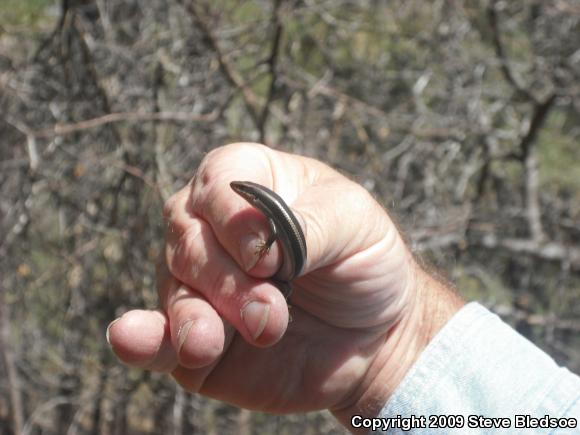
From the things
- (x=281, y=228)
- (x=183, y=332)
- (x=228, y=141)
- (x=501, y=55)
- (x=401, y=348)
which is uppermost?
(x=281, y=228)

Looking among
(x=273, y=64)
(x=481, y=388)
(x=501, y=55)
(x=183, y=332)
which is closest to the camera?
(x=183, y=332)

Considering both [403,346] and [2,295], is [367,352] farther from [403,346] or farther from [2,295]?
[2,295]

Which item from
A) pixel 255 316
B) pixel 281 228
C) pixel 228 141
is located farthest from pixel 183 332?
pixel 228 141

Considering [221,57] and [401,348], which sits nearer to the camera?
[401,348]

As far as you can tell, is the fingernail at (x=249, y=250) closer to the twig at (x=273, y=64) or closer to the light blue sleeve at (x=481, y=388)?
the light blue sleeve at (x=481, y=388)

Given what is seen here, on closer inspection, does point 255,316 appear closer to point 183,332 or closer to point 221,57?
point 183,332

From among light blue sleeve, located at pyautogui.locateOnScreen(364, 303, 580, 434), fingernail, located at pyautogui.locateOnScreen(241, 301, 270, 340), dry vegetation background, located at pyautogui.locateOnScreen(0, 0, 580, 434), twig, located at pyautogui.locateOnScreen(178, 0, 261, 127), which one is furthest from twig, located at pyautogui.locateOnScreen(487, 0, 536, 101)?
fingernail, located at pyautogui.locateOnScreen(241, 301, 270, 340)

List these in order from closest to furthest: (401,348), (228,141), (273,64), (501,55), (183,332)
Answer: (183,332) → (401,348) → (273,64) → (228,141) → (501,55)

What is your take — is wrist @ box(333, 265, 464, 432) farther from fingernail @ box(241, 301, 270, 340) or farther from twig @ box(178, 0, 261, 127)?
twig @ box(178, 0, 261, 127)

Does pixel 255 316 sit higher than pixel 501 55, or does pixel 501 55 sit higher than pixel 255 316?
pixel 255 316
